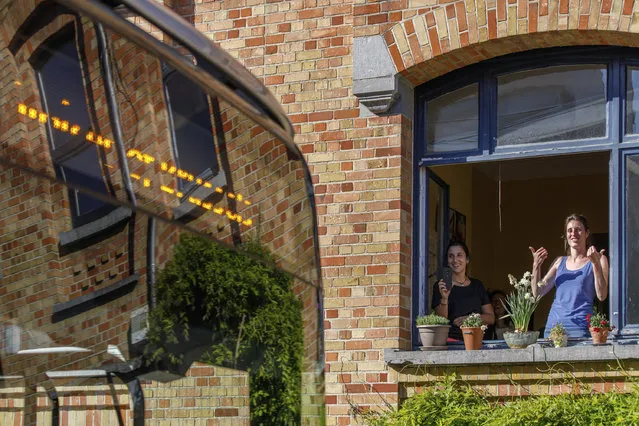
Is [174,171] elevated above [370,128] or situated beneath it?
situated beneath

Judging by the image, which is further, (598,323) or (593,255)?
(593,255)

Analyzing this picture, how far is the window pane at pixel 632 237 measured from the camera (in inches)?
359

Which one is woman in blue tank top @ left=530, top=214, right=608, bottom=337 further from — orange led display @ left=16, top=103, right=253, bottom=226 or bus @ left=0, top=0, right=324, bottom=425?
orange led display @ left=16, top=103, right=253, bottom=226

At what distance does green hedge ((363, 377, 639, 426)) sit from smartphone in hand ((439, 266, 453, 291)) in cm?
100

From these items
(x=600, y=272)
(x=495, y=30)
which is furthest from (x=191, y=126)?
(x=600, y=272)


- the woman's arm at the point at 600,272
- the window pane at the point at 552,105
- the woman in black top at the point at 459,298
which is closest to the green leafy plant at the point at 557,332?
the woman's arm at the point at 600,272

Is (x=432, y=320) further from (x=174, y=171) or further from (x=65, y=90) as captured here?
(x=65, y=90)

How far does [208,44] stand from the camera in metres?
3.23

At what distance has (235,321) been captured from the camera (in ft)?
10.9

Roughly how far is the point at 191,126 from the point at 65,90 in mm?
483

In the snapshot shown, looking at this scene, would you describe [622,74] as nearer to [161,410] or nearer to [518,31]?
[518,31]

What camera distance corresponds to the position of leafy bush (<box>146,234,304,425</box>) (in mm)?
3074

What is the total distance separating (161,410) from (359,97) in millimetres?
6920

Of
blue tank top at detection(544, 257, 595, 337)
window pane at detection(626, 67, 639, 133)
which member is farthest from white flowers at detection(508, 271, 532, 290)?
window pane at detection(626, 67, 639, 133)
